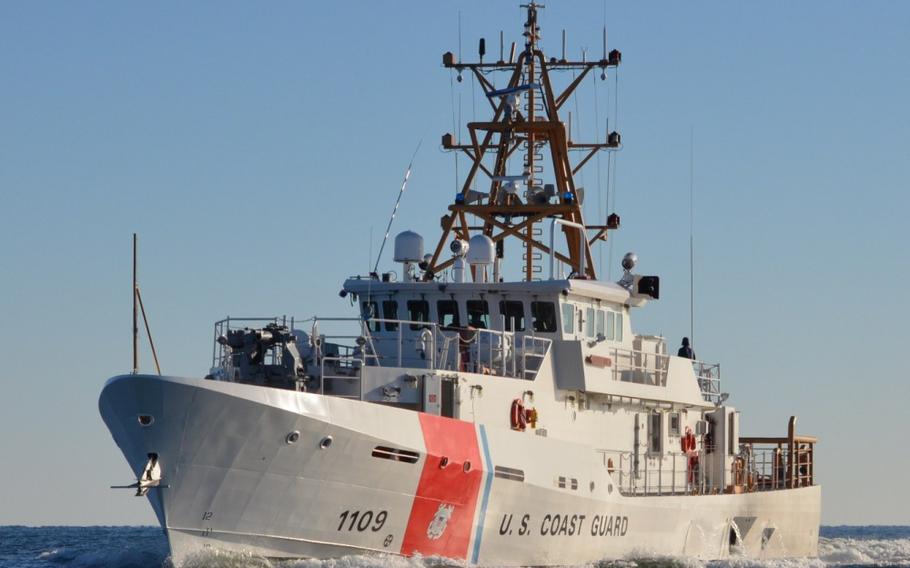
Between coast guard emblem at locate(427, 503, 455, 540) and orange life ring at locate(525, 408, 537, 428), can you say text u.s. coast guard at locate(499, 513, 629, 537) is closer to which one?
coast guard emblem at locate(427, 503, 455, 540)

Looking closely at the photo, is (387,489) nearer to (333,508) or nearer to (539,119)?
(333,508)

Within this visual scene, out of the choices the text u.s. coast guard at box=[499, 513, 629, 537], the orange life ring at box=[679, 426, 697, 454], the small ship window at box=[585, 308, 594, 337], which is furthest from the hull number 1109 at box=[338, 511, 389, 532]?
the orange life ring at box=[679, 426, 697, 454]

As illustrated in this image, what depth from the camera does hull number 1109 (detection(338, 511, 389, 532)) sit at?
25.7m

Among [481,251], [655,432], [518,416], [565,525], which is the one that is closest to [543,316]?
[481,251]

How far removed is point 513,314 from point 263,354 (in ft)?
21.6

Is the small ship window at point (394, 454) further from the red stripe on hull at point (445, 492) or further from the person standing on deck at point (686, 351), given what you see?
the person standing on deck at point (686, 351)

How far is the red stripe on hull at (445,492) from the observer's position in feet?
87.1

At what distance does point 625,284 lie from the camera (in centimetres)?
3484

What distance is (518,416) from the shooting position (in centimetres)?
2930

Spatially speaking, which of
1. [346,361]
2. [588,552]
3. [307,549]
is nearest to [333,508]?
[307,549]

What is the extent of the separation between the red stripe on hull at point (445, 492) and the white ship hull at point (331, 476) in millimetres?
23

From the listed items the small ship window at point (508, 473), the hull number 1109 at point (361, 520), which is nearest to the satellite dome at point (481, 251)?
the small ship window at point (508, 473)

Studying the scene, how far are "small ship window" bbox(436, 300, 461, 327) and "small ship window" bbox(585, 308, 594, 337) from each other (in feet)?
8.78

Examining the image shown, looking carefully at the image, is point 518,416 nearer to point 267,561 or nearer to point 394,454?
point 394,454
